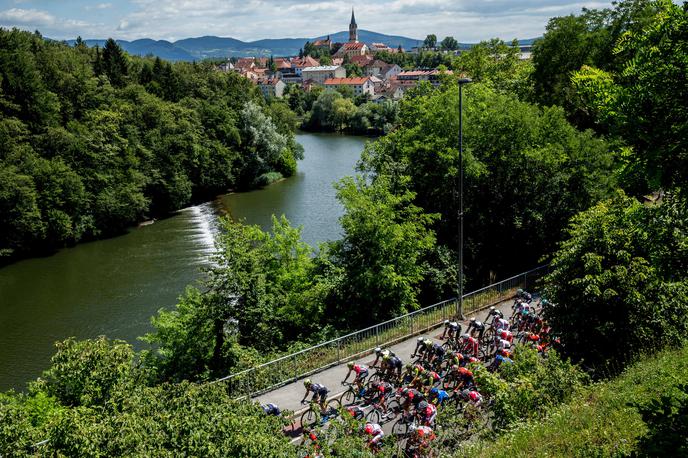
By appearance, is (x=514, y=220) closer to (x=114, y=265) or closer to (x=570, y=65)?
(x=570, y=65)

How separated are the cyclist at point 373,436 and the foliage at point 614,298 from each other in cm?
518

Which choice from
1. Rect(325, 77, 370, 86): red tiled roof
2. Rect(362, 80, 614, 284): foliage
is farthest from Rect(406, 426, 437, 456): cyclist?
Rect(325, 77, 370, 86): red tiled roof

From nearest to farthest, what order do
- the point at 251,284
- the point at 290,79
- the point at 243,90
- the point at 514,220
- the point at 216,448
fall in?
1. the point at 216,448
2. the point at 251,284
3. the point at 514,220
4. the point at 243,90
5. the point at 290,79

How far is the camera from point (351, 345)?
1728 cm

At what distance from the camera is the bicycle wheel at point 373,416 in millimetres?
12883

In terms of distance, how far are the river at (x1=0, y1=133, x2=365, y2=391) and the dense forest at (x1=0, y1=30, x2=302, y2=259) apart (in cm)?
216

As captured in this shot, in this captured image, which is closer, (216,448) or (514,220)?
(216,448)

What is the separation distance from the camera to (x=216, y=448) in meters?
7.05

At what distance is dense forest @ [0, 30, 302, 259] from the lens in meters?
38.1

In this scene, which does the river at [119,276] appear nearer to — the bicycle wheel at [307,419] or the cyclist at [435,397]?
the bicycle wheel at [307,419]

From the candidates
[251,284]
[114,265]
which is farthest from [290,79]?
[251,284]

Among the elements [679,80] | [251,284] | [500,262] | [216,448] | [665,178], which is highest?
[679,80]

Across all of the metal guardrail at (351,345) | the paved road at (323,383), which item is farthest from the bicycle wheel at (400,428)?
the metal guardrail at (351,345)

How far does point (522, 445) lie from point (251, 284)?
1140cm
